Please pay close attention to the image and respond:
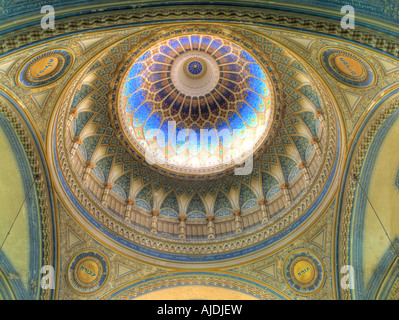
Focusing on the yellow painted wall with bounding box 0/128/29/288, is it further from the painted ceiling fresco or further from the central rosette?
the central rosette

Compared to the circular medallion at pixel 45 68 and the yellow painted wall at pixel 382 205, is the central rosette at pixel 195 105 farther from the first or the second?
the yellow painted wall at pixel 382 205

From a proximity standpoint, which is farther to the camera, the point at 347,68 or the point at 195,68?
the point at 195,68

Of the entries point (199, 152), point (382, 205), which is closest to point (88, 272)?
point (199, 152)

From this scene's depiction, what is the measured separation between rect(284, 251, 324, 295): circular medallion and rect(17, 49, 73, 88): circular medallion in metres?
11.0

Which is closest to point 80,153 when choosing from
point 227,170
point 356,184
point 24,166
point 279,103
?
point 24,166

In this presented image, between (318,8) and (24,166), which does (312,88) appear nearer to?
(318,8)

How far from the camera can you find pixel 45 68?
10.6 meters

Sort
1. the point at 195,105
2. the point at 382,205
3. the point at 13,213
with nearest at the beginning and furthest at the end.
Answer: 1. the point at 13,213
2. the point at 382,205
3. the point at 195,105

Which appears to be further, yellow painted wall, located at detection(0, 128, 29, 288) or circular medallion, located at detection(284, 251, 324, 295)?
circular medallion, located at detection(284, 251, 324, 295)

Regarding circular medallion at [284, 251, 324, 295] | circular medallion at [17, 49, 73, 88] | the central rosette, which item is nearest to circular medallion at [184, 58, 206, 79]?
the central rosette

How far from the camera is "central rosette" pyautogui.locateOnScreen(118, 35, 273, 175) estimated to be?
18016 millimetres

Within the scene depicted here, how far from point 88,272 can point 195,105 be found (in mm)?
10852

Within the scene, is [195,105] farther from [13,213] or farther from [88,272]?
[13,213]

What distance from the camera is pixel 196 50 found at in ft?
59.7
